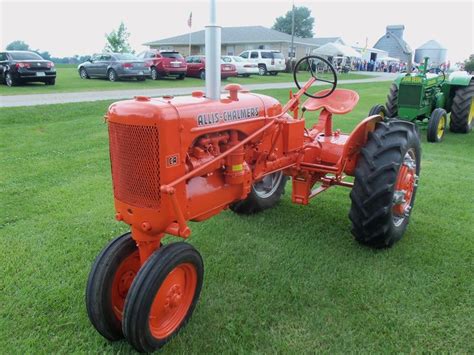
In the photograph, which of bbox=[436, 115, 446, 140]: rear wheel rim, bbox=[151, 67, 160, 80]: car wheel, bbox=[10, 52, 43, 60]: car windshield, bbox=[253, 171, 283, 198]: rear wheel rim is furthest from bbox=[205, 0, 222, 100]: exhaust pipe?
bbox=[151, 67, 160, 80]: car wheel

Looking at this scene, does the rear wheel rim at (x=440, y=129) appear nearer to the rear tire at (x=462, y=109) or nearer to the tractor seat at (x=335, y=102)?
the rear tire at (x=462, y=109)

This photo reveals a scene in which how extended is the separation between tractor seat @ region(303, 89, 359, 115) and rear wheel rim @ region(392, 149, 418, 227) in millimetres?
758

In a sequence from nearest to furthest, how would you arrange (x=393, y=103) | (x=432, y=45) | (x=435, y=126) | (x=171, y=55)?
(x=435, y=126) → (x=393, y=103) → (x=171, y=55) → (x=432, y=45)

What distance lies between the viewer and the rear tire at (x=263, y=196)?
4.34m

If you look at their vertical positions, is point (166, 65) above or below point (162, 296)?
above

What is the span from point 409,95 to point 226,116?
22.8 feet

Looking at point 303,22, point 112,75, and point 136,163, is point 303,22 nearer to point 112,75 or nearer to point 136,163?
point 112,75

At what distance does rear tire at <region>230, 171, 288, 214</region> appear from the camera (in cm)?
434

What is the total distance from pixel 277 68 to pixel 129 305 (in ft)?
90.2

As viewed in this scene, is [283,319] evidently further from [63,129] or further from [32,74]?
[32,74]

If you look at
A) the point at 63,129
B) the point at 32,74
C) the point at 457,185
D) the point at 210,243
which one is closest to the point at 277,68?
the point at 32,74

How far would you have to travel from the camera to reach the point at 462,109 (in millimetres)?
9031

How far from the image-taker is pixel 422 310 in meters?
2.97

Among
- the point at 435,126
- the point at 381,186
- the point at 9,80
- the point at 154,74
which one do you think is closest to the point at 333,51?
the point at 154,74
